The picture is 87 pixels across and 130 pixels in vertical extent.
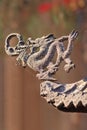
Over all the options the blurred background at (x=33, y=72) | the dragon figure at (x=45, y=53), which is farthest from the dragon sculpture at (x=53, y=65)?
the blurred background at (x=33, y=72)

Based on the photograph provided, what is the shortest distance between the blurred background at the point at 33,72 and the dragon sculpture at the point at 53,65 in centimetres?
193

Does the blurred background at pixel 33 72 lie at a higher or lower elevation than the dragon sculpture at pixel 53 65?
higher

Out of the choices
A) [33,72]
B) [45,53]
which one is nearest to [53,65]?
[45,53]

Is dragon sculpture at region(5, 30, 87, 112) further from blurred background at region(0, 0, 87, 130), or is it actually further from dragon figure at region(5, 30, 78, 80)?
blurred background at region(0, 0, 87, 130)

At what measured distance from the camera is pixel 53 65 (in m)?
1.39

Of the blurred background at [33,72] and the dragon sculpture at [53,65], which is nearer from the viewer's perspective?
the dragon sculpture at [53,65]

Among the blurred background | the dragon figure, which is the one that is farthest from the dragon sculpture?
the blurred background

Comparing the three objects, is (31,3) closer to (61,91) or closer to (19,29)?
(19,29)

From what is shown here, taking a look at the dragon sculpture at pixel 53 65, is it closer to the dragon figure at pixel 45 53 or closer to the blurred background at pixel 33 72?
the dragon figure at pixel 45 53

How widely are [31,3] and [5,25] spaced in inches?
10.9

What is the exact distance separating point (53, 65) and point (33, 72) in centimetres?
196

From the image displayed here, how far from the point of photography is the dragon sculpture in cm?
135

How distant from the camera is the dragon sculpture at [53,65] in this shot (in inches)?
53.2

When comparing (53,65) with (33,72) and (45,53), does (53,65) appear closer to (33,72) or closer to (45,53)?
(45,53)
